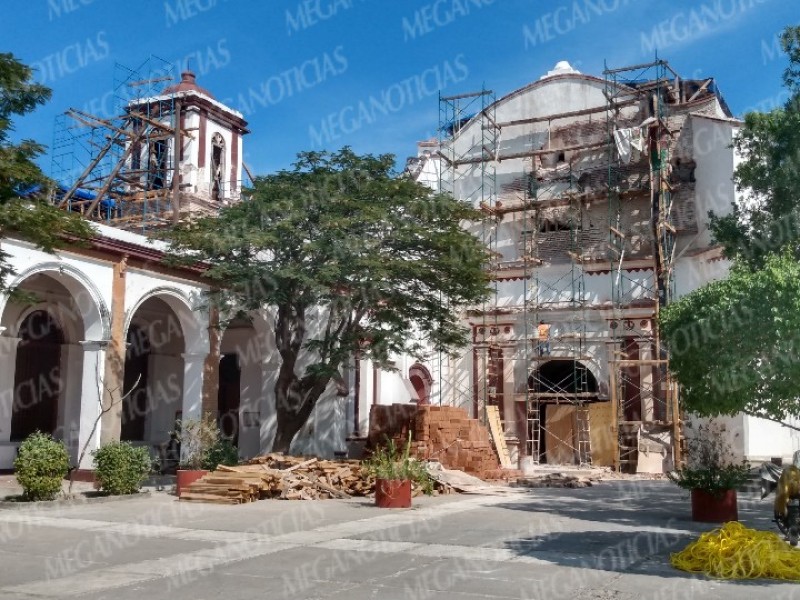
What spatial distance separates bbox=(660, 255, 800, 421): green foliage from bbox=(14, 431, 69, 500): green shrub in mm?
10148

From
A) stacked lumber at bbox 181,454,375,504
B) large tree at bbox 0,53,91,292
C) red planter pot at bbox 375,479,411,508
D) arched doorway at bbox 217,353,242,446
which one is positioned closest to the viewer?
large tree at bbox 0,53,91,292

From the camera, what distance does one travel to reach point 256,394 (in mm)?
23375

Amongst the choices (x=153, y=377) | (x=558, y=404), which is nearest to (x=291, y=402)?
(x=153, y=377)

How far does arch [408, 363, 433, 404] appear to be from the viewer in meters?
27.7

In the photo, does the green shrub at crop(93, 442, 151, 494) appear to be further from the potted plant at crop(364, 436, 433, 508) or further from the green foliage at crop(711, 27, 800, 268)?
the green foliage at crop(711, 27, 800, 268)

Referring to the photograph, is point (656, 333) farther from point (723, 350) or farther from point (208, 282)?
point (723, 350)

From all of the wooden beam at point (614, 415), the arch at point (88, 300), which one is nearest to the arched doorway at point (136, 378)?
the arch at point (88, 300)

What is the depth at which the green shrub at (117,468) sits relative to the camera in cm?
1541

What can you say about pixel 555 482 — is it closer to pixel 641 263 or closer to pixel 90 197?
pixel 641 263

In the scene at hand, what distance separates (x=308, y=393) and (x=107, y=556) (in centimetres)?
918

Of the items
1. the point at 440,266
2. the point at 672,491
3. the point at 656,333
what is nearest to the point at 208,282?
the point at 440,266

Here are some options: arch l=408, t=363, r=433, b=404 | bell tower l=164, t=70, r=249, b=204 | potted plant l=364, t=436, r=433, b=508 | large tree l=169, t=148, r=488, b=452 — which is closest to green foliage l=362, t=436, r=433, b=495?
potted plant l=364, t=436, r=433, b=508

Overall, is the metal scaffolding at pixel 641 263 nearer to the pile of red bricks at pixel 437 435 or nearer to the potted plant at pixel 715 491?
the pile of red bricks at pixel 437 435

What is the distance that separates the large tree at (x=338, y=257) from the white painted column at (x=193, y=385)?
188 cm
